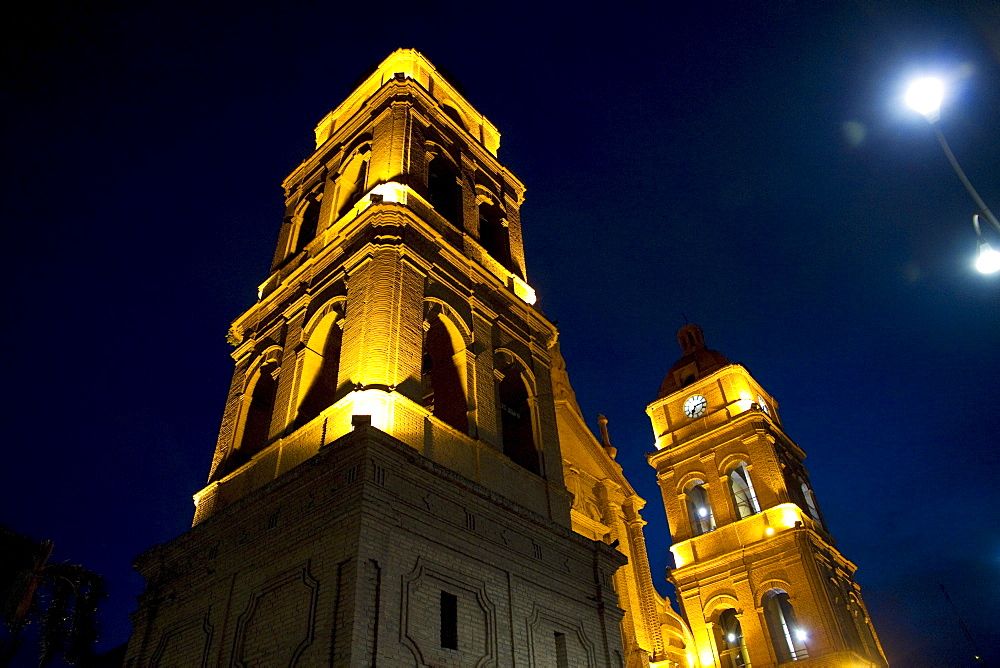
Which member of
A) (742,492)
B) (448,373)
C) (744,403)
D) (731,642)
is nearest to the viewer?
(448,373)

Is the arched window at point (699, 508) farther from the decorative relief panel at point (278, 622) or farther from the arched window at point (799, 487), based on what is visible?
the decorative relief panel at point (278, 622)

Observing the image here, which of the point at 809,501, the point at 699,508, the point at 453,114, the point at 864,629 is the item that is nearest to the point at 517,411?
the point at 453,114

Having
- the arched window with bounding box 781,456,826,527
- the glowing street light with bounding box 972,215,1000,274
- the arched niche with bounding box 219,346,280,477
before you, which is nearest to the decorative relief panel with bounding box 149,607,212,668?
the arched niche with bounding box 219,346,280,477

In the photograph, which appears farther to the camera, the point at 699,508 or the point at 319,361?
the point at 699,508

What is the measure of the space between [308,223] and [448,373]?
8.80 m

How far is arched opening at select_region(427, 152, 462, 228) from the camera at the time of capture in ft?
70.2

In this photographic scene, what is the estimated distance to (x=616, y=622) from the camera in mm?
15742

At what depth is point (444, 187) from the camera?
879 inches

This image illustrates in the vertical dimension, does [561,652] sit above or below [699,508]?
below

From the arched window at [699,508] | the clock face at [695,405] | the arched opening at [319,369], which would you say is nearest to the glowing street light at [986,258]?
the arched opening at [319,369]

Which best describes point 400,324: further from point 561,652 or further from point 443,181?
point 443,181

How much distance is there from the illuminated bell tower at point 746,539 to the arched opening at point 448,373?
64.9 feet

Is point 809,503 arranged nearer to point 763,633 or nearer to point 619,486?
point 763,633

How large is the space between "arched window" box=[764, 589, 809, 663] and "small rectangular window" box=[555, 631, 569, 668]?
61.0ft
